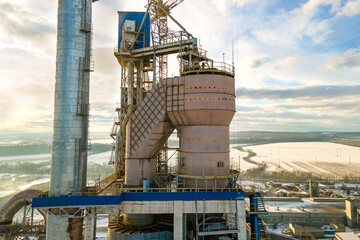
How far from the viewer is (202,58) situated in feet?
76.1

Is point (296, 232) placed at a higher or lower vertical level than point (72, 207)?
lower

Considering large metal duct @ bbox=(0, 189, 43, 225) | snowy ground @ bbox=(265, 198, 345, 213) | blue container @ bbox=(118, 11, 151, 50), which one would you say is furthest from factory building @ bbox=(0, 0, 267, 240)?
snowy ground @ bbox=(265, 198, 345, 213)

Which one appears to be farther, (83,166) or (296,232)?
(296,232)

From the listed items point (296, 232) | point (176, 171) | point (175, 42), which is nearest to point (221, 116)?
point (176, 171)

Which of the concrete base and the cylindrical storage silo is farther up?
the cylindrical storage silo

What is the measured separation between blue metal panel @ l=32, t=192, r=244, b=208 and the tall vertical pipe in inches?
51.5

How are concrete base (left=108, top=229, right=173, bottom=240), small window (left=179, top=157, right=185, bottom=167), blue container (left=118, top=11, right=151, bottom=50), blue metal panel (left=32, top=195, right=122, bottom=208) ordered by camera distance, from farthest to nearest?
blue container (left=118, top=11, right=151, bottom=50), small window (left=179, top=157, right=185, bottom=167), concrete base (left=108, top=229, right=173, bottom=240), blue metal panel (left=32, top=195, right=122, bottom=208)

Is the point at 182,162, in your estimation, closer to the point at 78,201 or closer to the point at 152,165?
the point at 152,165

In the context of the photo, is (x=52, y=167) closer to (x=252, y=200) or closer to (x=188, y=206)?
(x=188, y=206)

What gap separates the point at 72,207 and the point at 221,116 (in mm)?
16425

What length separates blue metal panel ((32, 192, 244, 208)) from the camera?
16828mm

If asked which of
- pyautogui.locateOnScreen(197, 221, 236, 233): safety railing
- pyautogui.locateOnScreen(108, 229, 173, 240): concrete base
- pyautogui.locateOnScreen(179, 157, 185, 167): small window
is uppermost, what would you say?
pyautogui.locateOnScreen(179, 157, 185, 167): small window

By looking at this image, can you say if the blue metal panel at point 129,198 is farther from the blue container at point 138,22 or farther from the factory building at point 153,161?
the blue container at point 138,22

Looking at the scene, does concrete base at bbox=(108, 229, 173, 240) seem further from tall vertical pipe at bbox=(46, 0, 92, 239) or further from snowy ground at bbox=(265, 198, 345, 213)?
snowy ground at bbox=(265, 198, 345, 213)
